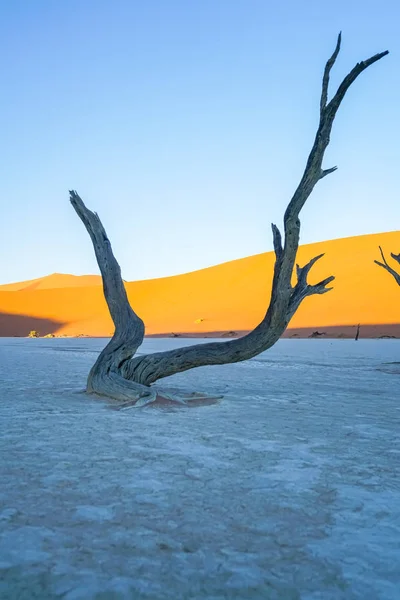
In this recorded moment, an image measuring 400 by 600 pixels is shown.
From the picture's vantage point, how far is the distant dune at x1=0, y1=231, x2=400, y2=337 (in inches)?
1281

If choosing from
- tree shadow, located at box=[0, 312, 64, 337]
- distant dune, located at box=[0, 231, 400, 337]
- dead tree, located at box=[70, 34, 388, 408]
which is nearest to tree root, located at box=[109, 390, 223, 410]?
dead tree, located at box=[70, 34, 388, 408]

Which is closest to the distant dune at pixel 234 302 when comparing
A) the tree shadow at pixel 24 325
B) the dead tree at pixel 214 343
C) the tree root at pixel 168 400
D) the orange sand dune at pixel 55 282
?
the tree shadow at pixel 24 325

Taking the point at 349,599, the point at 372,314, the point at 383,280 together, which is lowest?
the point at 349,599

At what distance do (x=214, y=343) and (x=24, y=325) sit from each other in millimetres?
42597

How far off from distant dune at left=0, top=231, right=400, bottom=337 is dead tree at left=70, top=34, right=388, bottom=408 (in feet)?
70.0

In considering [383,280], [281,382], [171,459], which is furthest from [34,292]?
[171,459]

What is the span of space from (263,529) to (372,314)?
30989 mm

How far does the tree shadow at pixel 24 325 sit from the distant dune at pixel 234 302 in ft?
0.26

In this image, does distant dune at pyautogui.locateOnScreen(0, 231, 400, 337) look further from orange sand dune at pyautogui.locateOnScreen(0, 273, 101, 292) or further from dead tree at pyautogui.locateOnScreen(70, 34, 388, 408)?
orange sand dune at pyautogui.locateOnScreen(0, 273, 101, 292)

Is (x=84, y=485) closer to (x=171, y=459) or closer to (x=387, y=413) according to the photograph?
(x=171, y=459)

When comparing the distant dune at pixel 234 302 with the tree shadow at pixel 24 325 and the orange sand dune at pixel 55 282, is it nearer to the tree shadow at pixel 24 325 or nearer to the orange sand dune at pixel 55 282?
the tree shadow at pixel 24 325

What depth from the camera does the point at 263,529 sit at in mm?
2258

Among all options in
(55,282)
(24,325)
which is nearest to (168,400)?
(24,325)

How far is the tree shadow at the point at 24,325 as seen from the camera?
4441cm
